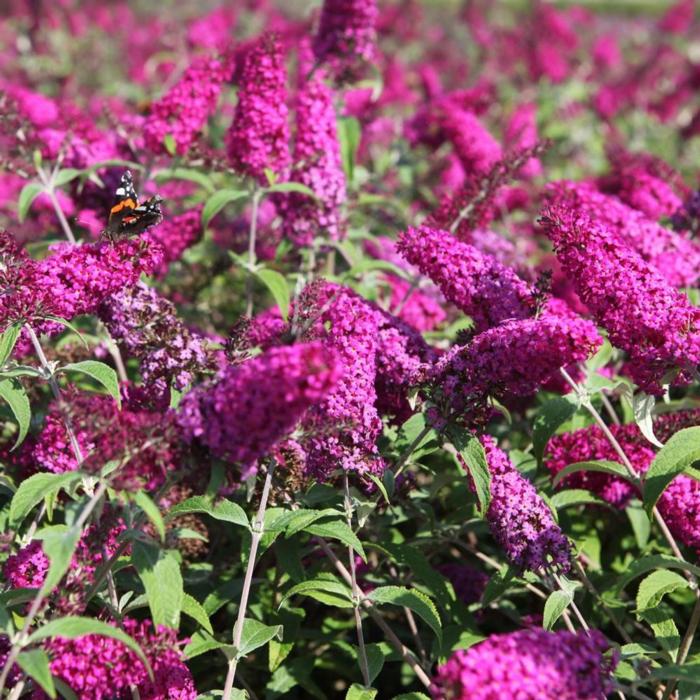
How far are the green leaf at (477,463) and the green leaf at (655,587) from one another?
0.73 metres

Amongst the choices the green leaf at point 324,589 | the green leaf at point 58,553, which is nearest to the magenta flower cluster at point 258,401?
the green leaf at point 58,553

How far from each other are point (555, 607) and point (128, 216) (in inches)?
92.2

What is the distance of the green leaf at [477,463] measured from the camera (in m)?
3.17

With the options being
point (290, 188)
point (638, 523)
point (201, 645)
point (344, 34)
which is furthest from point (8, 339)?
point (344, 34)

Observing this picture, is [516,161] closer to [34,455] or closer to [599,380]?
[599,380]

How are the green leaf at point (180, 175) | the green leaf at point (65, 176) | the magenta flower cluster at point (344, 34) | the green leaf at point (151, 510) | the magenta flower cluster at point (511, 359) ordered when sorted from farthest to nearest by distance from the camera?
1. the magenta flower cluster at point (344, 34)
2. the green leaf at point (180, 175)
3. the green leaf at point (65, 176)
4. the magenta flower cluster at point (511, 359)
5. the green leaf at point (151, 510)

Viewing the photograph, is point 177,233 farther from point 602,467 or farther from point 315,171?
point 602,467

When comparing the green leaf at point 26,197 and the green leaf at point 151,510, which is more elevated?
the green leaf at point 151,510

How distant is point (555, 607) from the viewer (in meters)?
3.24

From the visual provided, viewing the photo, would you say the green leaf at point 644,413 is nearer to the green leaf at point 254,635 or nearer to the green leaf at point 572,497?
the green leaf at point 572,497

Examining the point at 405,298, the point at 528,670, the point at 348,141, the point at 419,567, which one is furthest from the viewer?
the point at 348,141

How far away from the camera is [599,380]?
3.84 meters

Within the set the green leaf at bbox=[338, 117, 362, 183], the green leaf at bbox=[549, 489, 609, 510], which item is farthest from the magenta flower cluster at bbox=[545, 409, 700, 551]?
the green leaf at bbox=[338, 117, 362, 183]

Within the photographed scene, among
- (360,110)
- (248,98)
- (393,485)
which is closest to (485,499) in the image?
(393,485)
